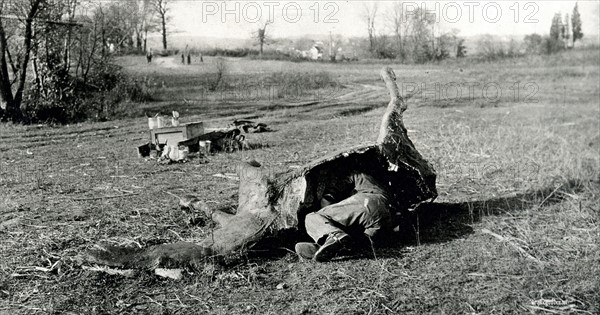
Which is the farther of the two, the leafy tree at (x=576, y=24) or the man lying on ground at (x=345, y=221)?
the leafy tree at (x=576, y=24)

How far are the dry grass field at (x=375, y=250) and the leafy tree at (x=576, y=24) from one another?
14.4 inches

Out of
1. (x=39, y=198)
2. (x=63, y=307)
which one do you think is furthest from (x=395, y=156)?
(x=39, y=198)

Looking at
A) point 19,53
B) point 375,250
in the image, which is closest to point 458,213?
point 375,250

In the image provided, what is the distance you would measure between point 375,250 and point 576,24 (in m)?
4.90

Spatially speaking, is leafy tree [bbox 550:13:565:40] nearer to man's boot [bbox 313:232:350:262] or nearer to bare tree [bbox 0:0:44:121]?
man's boot [bbox 313:232:350:262]

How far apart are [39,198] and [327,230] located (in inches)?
164

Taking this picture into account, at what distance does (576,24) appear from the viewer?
7352 mm

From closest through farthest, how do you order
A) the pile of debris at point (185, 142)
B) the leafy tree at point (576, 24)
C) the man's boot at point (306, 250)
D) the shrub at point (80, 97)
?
1. the man's boot at point (306, 250)
2. the leafy tree at point (576, 24)
3. the pile of debris at point (185, 142)
4. the shrub at point (80, 97)

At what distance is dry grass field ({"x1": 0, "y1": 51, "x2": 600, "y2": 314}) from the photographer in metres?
3.77

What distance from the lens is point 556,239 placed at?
4910mm

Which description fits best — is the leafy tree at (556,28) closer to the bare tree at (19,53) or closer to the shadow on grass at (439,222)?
the shadow on grass at (439,222)

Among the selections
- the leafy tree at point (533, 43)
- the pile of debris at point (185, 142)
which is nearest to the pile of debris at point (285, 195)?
the pile of debris at point (185, 142)

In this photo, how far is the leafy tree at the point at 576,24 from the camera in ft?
23.2

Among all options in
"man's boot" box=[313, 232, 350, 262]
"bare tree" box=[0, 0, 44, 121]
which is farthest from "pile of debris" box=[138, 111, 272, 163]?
"bare tree" box=[0, 0, 44, 121]
